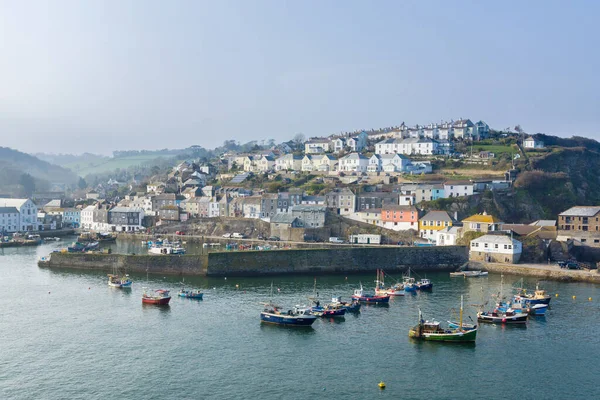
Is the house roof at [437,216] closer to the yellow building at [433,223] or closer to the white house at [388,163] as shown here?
the yellow building at [433,223]

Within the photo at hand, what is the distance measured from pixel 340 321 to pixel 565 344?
34.4 ft

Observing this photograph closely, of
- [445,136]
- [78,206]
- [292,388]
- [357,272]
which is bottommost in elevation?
[292,388]

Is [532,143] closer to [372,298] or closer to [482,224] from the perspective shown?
[482,224]

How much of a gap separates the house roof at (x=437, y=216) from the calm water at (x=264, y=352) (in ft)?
54.1

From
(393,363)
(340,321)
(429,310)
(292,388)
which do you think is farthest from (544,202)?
(292,388)

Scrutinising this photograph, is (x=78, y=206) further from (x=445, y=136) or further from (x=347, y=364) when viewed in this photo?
(x=347, y=364)

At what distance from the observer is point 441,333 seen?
27.1 m

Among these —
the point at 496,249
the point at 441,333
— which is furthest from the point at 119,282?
the point at 496,249

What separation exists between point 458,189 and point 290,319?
34826 mm

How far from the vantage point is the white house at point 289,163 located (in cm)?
8706

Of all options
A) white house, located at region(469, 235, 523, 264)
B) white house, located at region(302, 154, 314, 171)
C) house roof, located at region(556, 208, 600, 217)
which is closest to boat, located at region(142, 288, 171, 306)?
white house, located at region(469, 235, 523, 264)

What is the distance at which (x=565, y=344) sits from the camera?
87.9 ft

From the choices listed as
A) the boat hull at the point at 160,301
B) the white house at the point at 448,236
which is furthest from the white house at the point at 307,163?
the boat hull at the point at 160,301

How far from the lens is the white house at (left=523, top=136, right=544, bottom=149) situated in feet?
253
